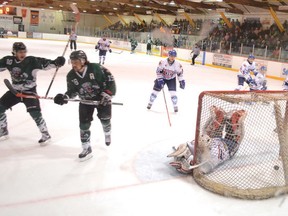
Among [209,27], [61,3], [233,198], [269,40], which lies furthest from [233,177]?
[61,3]

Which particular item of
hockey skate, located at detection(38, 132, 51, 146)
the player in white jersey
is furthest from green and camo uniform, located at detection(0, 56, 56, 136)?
the player in white jersey

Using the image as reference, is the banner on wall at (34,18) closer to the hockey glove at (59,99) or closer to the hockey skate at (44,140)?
the hockey skate at (44,140)

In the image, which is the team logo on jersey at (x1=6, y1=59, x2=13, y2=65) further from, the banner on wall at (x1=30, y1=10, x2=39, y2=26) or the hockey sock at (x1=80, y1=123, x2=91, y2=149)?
the banner on wall at (x1=30, y1=10, x2=39, y2=26)

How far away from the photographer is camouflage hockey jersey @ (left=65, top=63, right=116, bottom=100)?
132 inches

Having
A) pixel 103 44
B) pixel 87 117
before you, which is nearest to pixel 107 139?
pixel 87 117

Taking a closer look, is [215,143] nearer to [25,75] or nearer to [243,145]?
[243,145]

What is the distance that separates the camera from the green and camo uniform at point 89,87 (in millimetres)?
3363

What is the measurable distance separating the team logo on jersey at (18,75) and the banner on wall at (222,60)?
Answer: 11829 millimetres

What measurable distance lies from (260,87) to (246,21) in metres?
14.0

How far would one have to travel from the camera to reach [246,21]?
19234 mm

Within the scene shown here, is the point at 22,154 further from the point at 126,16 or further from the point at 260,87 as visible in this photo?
the point at 126,16

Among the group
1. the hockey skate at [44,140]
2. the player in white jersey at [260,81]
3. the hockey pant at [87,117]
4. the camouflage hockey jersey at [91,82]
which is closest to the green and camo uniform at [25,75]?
the hockey skate at [44,140]

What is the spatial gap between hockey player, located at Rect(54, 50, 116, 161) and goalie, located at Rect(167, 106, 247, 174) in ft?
2.95

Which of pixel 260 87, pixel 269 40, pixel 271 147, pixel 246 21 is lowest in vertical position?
pixel 271 147
